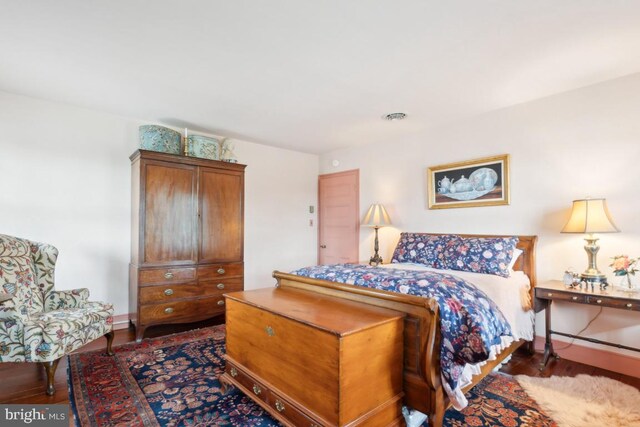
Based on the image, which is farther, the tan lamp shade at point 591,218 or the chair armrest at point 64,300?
the chair armrest at point 64,300

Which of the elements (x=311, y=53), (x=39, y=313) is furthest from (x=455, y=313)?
(x=39, y=313)

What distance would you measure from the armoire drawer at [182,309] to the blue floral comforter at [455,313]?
1.85 metres

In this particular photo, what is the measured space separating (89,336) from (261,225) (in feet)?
8.47

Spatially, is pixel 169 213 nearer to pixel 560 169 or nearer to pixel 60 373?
pixel 60 373

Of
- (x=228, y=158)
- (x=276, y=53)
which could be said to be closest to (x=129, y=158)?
(x=228, y=158)

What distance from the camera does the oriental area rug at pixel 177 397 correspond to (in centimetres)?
185

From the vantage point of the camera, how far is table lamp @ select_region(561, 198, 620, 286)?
251cm

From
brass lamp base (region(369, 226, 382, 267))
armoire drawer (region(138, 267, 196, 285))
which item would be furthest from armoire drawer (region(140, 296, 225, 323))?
brass lamp base (region(369, 226, 382, 267))

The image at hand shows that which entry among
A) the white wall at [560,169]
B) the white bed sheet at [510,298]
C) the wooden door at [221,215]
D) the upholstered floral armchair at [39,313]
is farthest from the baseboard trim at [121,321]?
the white wall at [560,169]

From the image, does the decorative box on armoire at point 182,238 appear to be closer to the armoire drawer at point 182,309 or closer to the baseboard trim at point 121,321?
the armoire drawer at point 182,309

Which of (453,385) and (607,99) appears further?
(607,99)

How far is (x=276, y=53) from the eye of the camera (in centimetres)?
229

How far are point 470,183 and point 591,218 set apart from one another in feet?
3.84

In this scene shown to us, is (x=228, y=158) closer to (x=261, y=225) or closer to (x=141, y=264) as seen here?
(x=261, y=225)
